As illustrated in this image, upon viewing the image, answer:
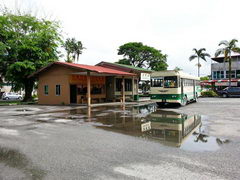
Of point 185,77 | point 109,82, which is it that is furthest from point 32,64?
point 185,77

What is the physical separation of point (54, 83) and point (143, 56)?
33.4 m

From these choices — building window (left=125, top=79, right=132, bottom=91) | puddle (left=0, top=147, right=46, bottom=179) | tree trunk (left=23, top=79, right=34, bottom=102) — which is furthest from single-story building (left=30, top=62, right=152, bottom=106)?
puddle (left=0, top=147, right=46, bottom=179)

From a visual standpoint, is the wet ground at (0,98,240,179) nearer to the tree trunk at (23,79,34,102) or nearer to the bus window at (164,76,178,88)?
the bus window at (164,76,178,88)

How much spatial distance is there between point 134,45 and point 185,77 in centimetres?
3636

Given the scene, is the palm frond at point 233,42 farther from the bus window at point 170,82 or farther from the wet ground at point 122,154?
the wet ground at point 122,154

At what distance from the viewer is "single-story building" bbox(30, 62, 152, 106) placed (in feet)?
77.4

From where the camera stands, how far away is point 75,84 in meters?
24.4

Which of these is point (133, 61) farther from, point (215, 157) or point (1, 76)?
point (215, 157)

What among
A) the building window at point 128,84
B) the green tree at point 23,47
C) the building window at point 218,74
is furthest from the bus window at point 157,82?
the building window at point 218,74

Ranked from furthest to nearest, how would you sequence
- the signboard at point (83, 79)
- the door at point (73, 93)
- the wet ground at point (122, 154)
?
the door at point (73, 93)
the signboard at point (83, 79)
the wet ground at point (122, 154)

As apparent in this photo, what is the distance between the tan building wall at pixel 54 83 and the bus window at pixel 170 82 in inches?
405

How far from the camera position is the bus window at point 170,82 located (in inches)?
688

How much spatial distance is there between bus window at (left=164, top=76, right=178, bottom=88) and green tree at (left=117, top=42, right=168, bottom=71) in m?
35.9

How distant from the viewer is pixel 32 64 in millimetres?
27297
